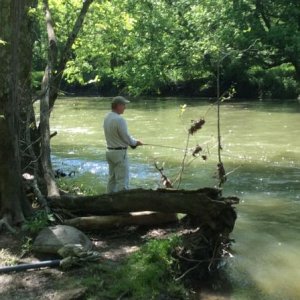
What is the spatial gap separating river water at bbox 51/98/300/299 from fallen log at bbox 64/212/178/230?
1.13 meters

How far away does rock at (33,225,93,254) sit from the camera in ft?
20.3

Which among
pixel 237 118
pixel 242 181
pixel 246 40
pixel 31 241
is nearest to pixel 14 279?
pixel 31 241

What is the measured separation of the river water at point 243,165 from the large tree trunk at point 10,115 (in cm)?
286

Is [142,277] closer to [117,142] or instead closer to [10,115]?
[10,115]

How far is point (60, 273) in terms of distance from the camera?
582cm

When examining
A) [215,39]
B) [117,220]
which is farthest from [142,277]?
[215,39]

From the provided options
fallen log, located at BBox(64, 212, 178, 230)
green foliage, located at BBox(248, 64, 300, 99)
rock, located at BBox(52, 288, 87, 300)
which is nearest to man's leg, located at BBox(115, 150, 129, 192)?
fallen log, located at BBox(64, 212, 178, 230)

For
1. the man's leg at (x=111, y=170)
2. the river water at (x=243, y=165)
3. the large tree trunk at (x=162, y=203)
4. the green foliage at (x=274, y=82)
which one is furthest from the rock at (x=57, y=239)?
the green foliage at (x=274, y=82)

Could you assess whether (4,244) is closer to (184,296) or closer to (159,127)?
(184,296)

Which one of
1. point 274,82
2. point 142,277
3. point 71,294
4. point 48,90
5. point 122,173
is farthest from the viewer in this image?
point 274,82

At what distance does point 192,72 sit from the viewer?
3634 cm

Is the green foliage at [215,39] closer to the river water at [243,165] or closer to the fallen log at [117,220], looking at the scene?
the river water at [243,165]

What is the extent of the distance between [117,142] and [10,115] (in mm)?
2065

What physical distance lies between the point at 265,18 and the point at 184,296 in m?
32.2
